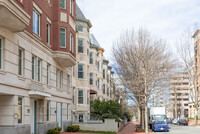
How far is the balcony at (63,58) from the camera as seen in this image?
23906 millimetres

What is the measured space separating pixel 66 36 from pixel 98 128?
1017cm

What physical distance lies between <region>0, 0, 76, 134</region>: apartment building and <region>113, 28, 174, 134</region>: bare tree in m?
6.80

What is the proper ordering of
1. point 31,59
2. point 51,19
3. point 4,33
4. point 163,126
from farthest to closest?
point 163,126 → point 51,19 → point 31,59 → point 4,33

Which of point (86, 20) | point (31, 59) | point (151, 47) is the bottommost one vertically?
point (31, 59)

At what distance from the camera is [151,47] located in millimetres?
28609

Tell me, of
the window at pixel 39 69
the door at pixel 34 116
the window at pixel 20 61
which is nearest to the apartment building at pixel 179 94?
the window at pixel 39 69

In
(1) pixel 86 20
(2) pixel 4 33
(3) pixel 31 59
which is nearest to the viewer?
(2) pixel 4 33

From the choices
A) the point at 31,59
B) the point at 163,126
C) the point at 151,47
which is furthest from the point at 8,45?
the point at 163,126

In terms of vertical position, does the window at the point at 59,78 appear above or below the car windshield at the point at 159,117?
above

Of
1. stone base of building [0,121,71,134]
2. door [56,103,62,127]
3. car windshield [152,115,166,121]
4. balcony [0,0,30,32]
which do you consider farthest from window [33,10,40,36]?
car windshield [152,115,166,121]

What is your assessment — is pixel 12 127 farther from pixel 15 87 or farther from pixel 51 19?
pixel 51 19

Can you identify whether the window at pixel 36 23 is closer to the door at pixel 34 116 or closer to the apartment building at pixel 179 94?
the door at pixel 34 116

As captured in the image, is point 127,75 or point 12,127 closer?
point 12,127

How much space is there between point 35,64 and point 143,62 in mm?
10690
